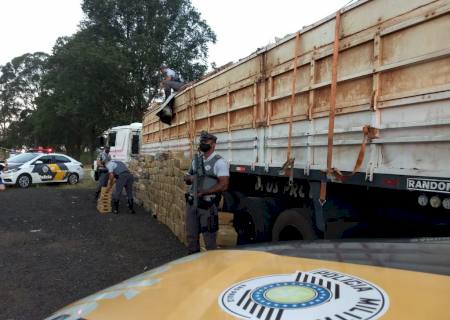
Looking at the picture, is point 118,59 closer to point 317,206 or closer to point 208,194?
point 208,194

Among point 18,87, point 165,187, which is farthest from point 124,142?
point 18,87

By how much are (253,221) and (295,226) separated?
114 cm

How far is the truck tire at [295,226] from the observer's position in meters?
4.15

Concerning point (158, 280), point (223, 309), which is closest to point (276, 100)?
point (158, 280)

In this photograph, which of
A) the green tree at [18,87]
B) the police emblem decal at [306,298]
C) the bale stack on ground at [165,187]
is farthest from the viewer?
the green tree at [18,87]

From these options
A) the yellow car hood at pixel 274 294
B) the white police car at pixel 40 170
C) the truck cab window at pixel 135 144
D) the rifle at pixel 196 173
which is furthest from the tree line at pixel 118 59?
Answer: the yellow car hood at pixel 274 294

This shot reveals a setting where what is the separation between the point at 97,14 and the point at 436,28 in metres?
36.3

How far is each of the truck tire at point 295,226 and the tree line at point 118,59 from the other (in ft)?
98.4

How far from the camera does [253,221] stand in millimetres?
5469

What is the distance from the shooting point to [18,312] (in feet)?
14.3

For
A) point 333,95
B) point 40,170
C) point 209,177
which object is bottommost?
point 40,170

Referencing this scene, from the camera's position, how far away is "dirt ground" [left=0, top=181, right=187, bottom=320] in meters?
4.85

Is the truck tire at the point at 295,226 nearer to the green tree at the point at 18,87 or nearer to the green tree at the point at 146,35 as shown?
the green tree at the point at 146,35

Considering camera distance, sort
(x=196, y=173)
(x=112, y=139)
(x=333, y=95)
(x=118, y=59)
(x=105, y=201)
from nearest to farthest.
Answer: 1. (x=333, y=95)
2. (x=196, y=173)
3. (x=105, y=201)
4. (x=112, y=139)
5. (x=118, y=59)
